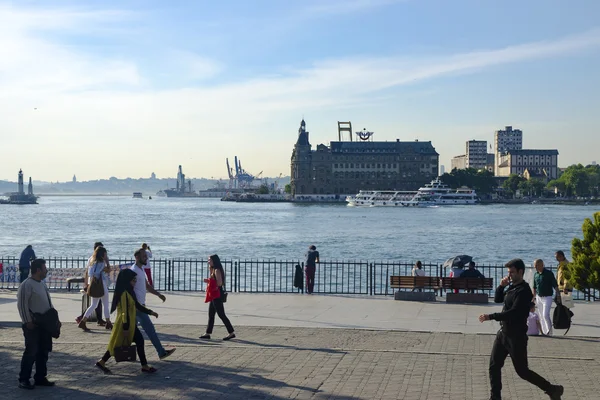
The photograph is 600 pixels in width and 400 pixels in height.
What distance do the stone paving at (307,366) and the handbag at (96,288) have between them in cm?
75

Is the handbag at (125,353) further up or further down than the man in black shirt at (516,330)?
further down

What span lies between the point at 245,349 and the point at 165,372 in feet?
6.97

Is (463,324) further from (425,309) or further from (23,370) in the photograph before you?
(23,370)

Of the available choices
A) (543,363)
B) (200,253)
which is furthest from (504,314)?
(200,253)

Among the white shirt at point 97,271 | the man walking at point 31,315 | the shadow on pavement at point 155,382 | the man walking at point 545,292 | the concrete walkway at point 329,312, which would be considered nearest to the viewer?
the shadow on pavement at point 155,382

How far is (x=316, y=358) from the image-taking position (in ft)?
42.7

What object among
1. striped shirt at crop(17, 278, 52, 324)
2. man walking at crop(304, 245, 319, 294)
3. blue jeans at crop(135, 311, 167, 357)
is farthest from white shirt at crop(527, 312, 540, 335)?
striped shirt at crop(17, 278, 52, 324)

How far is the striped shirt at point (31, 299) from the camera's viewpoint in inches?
423

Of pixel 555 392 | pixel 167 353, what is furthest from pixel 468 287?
pixel 555 392

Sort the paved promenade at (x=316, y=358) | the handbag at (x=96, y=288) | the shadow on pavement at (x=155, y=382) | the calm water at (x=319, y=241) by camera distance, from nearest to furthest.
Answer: the shadow on pavement at (x=155, y=382) → the paved promenade at (x=316, y=358) → the handbag at (x=96, y=288) → the calm water at (x=319, y=241)

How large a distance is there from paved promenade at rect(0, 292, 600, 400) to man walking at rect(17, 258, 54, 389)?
0.29m

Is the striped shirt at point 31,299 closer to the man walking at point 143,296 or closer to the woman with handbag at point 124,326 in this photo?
the woman with handbag at point 124,326

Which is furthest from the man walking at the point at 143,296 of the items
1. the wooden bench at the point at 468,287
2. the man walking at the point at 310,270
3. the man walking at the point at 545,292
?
the man walking at the point at 310,270

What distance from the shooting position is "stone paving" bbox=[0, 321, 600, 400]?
35.3 ft
